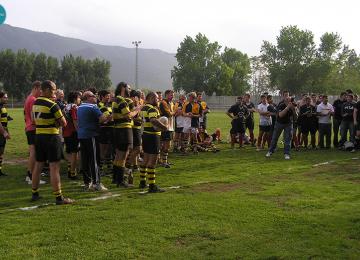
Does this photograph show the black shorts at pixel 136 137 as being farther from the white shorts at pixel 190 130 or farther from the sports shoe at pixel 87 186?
the white shorts at pixel 190 130

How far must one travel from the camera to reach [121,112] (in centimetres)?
915

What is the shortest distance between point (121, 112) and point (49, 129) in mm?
1844

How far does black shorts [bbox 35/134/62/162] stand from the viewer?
25.2ft

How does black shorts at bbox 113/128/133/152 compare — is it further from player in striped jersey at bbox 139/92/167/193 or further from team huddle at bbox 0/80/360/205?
player in striped jersey at bbox 139/92/167/193

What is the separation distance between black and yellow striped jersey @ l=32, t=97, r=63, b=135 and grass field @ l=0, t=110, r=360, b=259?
136 centimetres

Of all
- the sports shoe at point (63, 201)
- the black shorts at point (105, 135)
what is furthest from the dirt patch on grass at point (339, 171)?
the sports shoe at point (63, 201)

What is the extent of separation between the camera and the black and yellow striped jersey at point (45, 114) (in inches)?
298

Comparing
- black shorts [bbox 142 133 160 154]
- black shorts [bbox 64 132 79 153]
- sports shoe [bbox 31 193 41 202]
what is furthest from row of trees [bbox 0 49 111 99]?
sports shoe [bbox 31 193 41 202]

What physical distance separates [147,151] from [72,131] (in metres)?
2.40

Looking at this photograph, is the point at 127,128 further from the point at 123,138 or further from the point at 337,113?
the point at 337,113

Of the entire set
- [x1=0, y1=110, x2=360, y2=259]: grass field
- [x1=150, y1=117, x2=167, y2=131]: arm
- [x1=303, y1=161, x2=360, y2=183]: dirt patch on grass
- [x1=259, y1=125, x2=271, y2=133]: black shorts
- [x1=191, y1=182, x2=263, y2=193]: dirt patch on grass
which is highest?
[x1=150, y1=117, x2=167, y2=131]: arm

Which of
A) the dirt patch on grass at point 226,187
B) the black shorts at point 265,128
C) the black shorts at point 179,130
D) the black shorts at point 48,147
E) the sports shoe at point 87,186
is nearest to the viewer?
the black shorts at point 48,147

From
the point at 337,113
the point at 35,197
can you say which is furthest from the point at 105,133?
the point at 337,113

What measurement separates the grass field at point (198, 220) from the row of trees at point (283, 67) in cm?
7823
